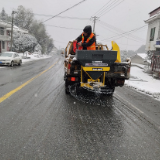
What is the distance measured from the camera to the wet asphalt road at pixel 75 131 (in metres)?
2.53

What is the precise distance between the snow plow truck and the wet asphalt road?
2.50 ft

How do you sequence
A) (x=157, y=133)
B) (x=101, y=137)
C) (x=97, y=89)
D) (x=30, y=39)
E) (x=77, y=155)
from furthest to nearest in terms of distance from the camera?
(x=30, y=39), (x=97, y=89), (x=157, y=133), (x=101, y=137), (x=77, y=155)

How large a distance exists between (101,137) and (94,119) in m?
0.85

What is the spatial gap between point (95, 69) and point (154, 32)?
2008cm

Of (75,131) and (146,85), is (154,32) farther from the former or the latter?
(75,131)

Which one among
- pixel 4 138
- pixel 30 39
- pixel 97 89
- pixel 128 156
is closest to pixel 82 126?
pixel 128 156

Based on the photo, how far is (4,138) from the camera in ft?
9.22

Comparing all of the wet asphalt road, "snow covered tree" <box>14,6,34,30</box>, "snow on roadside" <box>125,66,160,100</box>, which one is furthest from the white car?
"snow covered tree" <box>14,6,34,30</box>

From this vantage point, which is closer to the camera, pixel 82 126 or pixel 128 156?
pixel 128 156

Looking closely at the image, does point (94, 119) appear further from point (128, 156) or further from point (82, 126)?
point (128, 156)

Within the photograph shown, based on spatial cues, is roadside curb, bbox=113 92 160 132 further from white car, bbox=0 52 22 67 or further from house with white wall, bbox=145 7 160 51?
house with white wall, bbox=145 7 160 51

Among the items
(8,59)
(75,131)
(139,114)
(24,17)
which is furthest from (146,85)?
(24,17)

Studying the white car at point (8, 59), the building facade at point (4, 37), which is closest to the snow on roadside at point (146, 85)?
the white car at point (8, 59)

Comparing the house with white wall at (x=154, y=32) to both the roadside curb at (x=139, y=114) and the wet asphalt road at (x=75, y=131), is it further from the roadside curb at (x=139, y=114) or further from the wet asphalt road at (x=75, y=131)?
the wet asphalt road at (x=75, y=131)
